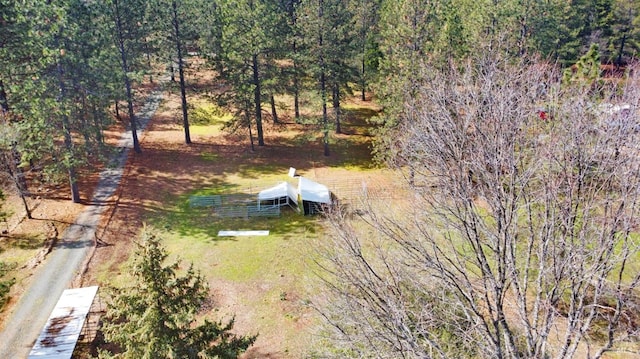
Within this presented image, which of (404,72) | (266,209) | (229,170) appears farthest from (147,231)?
(229,170)

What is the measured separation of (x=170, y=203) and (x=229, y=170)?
587 cm

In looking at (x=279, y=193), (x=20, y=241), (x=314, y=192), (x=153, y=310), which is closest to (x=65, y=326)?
(x=153, y=310)

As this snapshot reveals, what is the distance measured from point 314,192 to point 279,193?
1.94m

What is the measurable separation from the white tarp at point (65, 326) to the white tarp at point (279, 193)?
416 inches

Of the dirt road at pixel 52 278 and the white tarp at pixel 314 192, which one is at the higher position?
the white tarp at pixel 314 192

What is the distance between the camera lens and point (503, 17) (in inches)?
1149

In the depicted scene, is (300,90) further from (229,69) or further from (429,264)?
(429,264)

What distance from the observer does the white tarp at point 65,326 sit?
516 inches

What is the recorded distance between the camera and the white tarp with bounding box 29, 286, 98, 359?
13.1 metres

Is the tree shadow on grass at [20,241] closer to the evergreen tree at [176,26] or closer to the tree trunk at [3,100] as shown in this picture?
the tree trunk at [3,100]

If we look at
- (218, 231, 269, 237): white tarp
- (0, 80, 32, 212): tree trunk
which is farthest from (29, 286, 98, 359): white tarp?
(0, 80, 32, 212): tree trunk

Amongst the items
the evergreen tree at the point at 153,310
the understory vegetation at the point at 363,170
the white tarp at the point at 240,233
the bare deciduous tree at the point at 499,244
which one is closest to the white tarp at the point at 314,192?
the understory vegetation at the point at 363,170

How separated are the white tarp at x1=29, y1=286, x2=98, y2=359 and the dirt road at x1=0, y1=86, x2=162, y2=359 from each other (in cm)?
100

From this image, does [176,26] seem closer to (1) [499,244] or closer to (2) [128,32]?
(2) [128,32]
